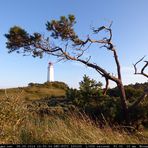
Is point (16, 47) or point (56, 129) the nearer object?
point (56, 129)

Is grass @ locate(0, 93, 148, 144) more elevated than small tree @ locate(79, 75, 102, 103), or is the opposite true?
small tree @ locate(79, 75, 102, 103)

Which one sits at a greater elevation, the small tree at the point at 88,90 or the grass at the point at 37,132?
the small tree at the point at 88,90

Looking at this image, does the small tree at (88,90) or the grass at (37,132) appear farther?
Answer: the small tree at (88,90)

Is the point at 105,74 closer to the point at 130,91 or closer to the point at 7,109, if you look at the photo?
the point at 130,91

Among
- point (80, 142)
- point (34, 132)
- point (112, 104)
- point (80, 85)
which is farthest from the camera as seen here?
point (80, 85)

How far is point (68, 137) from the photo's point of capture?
10.8 metres

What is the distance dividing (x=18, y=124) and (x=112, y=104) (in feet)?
28.3

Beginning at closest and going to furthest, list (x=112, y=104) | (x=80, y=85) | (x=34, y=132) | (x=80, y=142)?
(x=80, y=142), (x=34, y=132), (x=112, y=104), (x=80, y=85)

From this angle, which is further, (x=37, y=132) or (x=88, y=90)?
(x=88, y=90)

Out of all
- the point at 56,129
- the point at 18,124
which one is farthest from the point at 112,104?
the point at 18,124

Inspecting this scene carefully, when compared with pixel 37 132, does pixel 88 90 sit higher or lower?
higher

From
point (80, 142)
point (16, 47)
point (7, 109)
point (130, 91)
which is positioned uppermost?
point (16, 47)

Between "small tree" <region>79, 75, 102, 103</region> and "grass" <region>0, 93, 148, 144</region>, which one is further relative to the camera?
Result: "small tree" <region>79, 75, 102, 103</region>

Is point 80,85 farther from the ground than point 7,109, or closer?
farther from the ground
